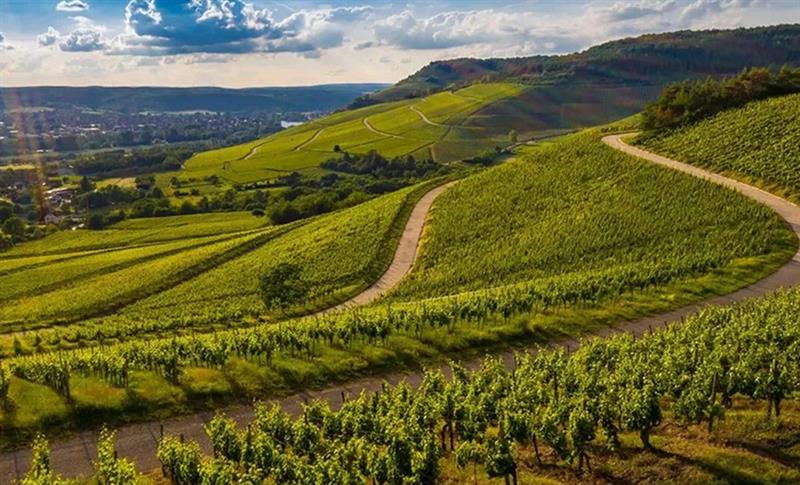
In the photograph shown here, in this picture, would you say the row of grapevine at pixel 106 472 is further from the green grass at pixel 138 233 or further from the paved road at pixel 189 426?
the green grass at pixel 138 233

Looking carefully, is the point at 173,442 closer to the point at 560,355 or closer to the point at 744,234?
the point at 560,355

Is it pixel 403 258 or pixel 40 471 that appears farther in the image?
pixel 403 258

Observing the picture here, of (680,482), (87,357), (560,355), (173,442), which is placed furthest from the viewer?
(87,357)

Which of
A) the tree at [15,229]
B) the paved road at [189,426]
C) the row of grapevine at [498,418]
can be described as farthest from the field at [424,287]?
the tree at [15,229]

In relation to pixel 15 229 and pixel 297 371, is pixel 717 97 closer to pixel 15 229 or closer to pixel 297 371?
pixel 297 371

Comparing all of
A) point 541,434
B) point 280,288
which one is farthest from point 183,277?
point 541,434

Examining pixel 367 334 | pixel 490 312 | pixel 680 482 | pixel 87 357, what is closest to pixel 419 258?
pixel 490 312
